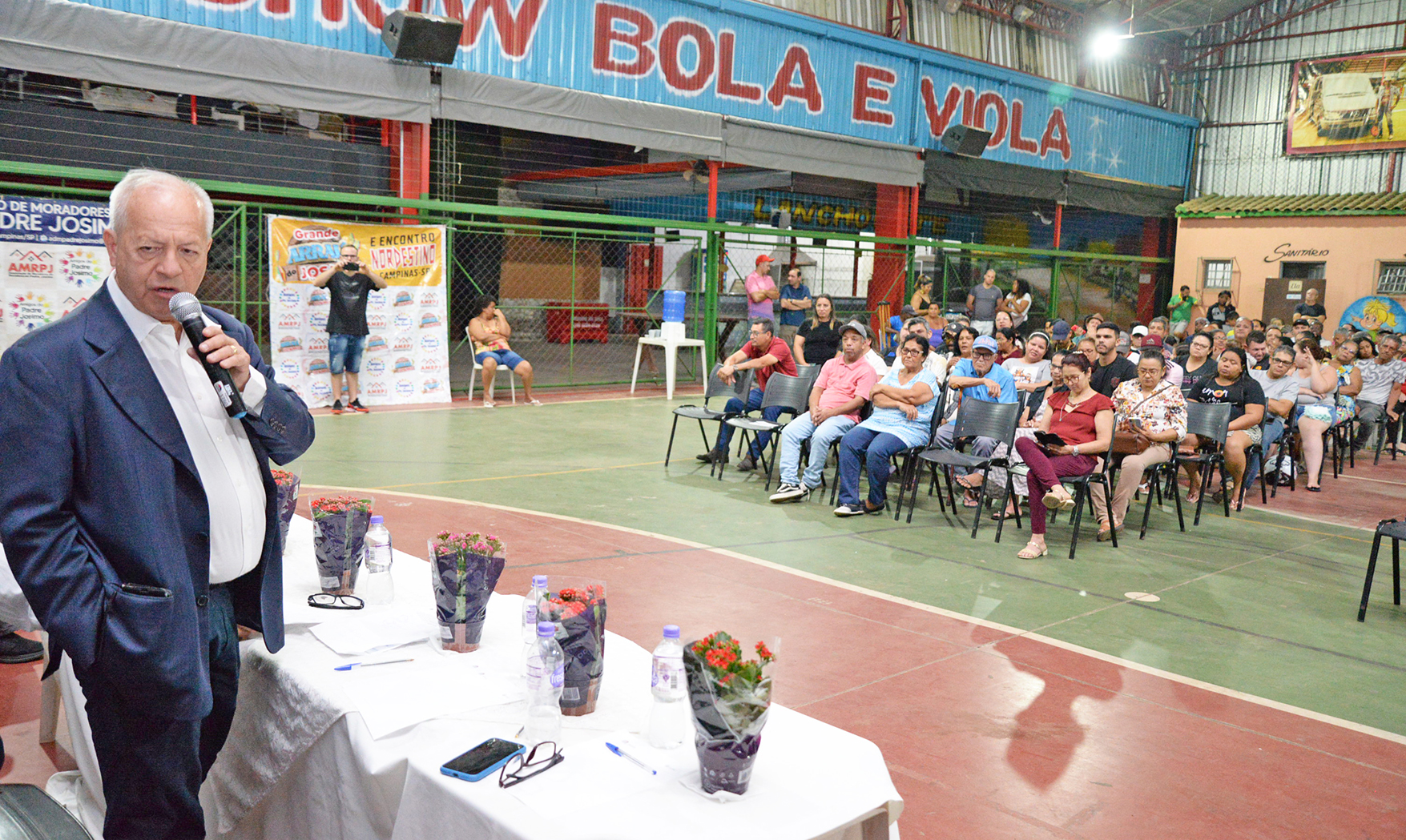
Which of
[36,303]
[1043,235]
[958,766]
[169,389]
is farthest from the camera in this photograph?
[1043,235]

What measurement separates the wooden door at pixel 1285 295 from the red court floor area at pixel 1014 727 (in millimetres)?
21590

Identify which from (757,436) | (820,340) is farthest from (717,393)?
(820,340)

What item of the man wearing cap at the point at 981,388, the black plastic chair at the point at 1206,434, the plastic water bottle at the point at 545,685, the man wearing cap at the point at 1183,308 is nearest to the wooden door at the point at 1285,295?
the man wearing cap at the point at 1183,308

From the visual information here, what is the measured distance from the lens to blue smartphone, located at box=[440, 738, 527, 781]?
2.04 meters

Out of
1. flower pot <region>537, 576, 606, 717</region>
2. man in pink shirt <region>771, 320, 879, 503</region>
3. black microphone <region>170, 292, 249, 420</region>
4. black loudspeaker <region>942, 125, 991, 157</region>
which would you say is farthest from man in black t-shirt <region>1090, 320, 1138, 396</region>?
black loudspeaker <region>942, 125, 991, 157</region>

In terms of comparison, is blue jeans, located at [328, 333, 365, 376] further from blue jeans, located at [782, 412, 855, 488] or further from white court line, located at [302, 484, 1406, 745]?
blue jeans, located at [782, 412, 855, 488]

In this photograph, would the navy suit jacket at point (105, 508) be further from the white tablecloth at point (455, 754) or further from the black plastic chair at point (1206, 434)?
the black plastic chair at point (1206, 434)

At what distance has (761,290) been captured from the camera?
46.1ft

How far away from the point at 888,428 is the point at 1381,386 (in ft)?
27.1

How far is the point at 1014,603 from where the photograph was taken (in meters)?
5.85

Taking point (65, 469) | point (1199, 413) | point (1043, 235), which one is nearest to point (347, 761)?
point (65, 469)

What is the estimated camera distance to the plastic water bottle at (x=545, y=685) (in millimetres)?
2217

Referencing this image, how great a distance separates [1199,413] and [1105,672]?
4552 millimetres

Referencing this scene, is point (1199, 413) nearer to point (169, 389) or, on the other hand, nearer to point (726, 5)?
point (169, 389)
